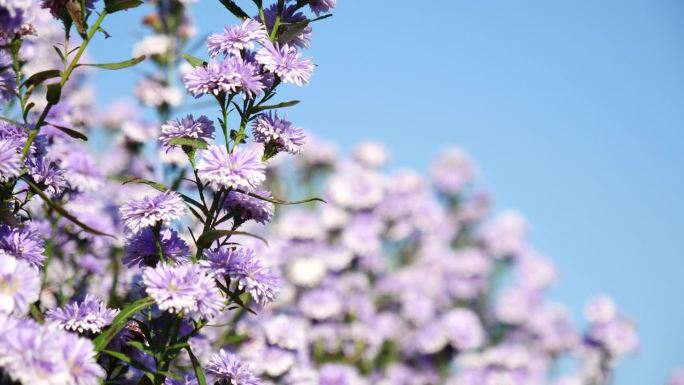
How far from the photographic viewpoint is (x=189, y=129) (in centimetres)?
143

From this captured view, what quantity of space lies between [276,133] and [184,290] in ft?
1.15

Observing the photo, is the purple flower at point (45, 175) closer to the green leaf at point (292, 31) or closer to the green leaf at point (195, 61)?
the green leaf at point (195, 61)

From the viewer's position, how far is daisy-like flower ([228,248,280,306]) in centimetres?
138

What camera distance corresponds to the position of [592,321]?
544cm

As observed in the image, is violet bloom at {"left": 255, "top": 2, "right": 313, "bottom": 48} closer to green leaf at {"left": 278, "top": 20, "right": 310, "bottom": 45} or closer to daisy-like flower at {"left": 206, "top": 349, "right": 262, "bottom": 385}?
green leaf at {"left": 278, "top": 20, "right": 310, "bottom": 45}

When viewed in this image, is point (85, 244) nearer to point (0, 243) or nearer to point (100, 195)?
point (100, 195)

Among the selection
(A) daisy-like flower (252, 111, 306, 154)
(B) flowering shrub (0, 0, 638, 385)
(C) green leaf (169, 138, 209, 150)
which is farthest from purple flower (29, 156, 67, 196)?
(A) daisy-like flower (252, 111, 306, 154)

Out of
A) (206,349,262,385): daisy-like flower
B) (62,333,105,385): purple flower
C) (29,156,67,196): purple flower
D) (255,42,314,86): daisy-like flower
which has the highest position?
(255,42,314,86): daisy-like flower

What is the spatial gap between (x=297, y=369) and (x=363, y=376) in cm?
138

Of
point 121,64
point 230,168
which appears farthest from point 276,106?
point 121,64

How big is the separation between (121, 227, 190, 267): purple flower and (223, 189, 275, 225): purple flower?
0.11 meters

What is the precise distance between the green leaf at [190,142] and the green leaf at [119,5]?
0.24 meters

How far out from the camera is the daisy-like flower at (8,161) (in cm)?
125

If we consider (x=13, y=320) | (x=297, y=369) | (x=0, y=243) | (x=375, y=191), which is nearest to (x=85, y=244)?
(x=297, y=369)
